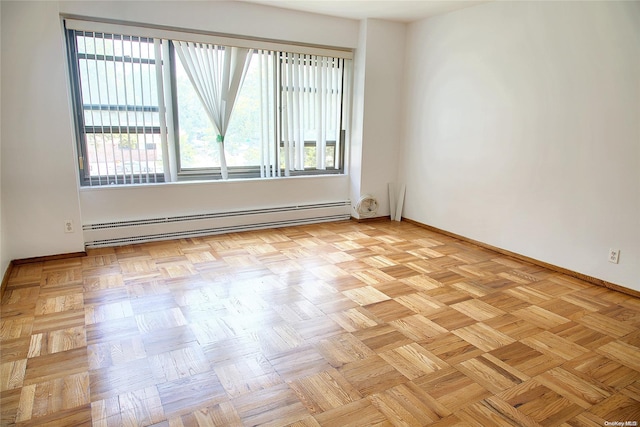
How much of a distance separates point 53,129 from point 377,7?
3480mm

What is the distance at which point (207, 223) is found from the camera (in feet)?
15.6

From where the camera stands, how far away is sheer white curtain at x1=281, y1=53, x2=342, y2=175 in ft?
Result: 16.4

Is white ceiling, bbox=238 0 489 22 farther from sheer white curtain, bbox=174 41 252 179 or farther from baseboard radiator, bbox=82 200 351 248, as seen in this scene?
baseboard radiator, bbox=82 200 351 248

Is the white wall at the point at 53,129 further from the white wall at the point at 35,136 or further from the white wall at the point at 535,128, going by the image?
the white wall at the point at 535,128

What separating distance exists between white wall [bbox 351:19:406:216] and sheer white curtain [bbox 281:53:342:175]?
31 cm

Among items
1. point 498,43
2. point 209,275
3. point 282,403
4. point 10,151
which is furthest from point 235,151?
point 282,403

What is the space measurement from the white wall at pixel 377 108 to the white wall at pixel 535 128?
0.22 meters

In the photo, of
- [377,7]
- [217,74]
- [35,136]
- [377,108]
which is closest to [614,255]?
[377,108]

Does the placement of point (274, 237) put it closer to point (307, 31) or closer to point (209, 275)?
point (209, 275)

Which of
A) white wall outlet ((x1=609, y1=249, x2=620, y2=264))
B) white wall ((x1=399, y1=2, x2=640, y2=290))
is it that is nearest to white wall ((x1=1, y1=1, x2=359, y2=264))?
white wall ((x1=399, y1=2, x2=640, y2=290))

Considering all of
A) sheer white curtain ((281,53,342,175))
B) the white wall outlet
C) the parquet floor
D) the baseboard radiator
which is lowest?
the parquet floor

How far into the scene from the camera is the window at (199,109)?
→ 13.3ft

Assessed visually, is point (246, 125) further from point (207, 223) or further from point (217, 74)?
point (207, 223)

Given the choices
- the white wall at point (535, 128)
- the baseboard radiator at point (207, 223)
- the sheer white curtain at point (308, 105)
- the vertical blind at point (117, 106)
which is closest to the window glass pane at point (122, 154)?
the vertical blind at point (117, 106)
